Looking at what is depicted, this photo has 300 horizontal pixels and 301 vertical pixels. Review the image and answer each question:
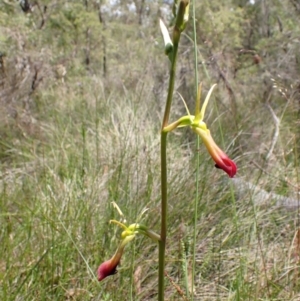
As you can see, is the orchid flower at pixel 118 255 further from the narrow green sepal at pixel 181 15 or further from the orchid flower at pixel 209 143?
the narrow green sepal at pixel 181 15

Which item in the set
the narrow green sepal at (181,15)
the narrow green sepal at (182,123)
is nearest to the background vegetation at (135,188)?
the narrow green sepal at (182,123)

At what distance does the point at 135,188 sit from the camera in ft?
9.60

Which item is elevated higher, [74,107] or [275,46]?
[275,46]

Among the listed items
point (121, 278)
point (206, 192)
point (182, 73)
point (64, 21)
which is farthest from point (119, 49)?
point (121, 278)

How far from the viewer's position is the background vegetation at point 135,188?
6.68 ft

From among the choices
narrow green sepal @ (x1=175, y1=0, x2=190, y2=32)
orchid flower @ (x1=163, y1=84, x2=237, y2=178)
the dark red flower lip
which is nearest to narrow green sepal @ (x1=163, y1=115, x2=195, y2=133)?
orchid flower @ (x1=163, y1=84, x2=237, y2=178)

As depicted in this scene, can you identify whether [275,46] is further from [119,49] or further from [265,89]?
[119,49]

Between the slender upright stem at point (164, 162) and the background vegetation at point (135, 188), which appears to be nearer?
the slender upright stem at point (164, 162)

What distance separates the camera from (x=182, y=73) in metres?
6.05

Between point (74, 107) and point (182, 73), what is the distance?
1.43 metres

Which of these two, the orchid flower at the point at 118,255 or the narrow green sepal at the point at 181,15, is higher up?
the narrow green sepal at the point at 181,15

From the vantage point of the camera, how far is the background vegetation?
80.2 inches

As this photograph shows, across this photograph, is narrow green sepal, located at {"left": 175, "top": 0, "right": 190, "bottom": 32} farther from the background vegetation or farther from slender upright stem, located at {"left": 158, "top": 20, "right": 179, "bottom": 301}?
the background vegetation

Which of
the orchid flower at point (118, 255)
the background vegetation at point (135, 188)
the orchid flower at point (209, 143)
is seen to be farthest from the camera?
the background vegetation at point (135, 188)
